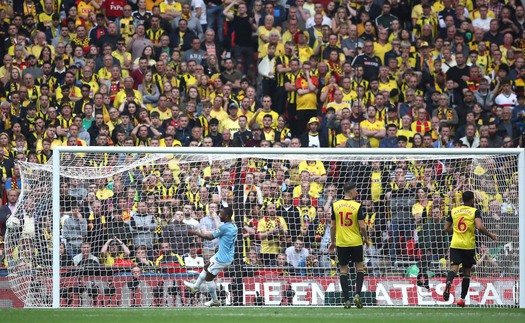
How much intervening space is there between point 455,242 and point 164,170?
489cm

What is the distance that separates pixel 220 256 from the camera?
15844mm

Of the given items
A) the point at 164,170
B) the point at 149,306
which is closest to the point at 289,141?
the point at 164,170

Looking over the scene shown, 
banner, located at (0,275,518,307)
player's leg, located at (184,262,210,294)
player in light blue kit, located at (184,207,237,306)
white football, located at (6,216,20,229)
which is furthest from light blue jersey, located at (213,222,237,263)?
white football, located at (6,216,20,229)

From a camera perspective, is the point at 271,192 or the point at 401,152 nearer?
the point at 401,152

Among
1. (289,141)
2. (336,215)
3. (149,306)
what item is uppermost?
(289,141)

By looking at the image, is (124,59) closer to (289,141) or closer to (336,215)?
(289,141)

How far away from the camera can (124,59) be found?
22.0 meters

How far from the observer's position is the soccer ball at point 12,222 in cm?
1638

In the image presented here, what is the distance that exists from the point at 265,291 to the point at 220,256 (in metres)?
1.30

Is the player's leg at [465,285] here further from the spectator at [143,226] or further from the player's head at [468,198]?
the spectator at [143,226]

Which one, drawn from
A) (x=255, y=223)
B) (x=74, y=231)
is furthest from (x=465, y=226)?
(x=74, y=231)

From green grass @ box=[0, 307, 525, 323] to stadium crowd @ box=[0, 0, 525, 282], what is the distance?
6.63 ft

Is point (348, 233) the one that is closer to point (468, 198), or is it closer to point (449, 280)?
point (449, 280)

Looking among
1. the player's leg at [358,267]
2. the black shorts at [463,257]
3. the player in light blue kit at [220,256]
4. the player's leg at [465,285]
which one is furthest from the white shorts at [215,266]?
the player's leg at [465,285]
